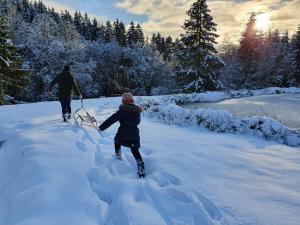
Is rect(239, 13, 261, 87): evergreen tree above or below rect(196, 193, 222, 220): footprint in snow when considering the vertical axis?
above

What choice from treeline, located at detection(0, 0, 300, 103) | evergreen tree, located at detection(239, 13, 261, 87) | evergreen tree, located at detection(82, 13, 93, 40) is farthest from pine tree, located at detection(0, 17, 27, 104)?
evergreen tree, located at detection(82, 13, 93, 40)

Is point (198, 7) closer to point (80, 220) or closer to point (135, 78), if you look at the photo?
point (135, 78)

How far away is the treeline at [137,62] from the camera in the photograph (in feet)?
112

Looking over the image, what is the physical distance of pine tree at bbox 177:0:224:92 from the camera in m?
34.3

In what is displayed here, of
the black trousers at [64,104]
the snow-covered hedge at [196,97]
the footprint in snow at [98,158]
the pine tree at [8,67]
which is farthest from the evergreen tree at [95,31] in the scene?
the footprint in snow at [98,158]

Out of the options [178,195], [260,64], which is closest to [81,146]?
[178,195]

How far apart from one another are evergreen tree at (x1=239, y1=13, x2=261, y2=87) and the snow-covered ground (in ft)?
140

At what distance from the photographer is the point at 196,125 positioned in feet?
37.8

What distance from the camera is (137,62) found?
51406 mm

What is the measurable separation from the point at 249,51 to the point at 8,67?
35.9 meters

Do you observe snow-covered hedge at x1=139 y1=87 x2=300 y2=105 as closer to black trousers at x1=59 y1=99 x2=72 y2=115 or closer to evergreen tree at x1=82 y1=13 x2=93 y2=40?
black trousers at x1=59 y1=99 x2=72 y2=115

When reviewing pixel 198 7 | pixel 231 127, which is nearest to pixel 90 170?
pixel 231 127

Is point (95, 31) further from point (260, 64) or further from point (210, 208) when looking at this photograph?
point (210, 208)

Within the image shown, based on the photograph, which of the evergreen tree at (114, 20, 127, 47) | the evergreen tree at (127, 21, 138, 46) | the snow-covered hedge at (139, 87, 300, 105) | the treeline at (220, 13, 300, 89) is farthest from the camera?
the evergreen tree at (127, 21, 138, 46)
